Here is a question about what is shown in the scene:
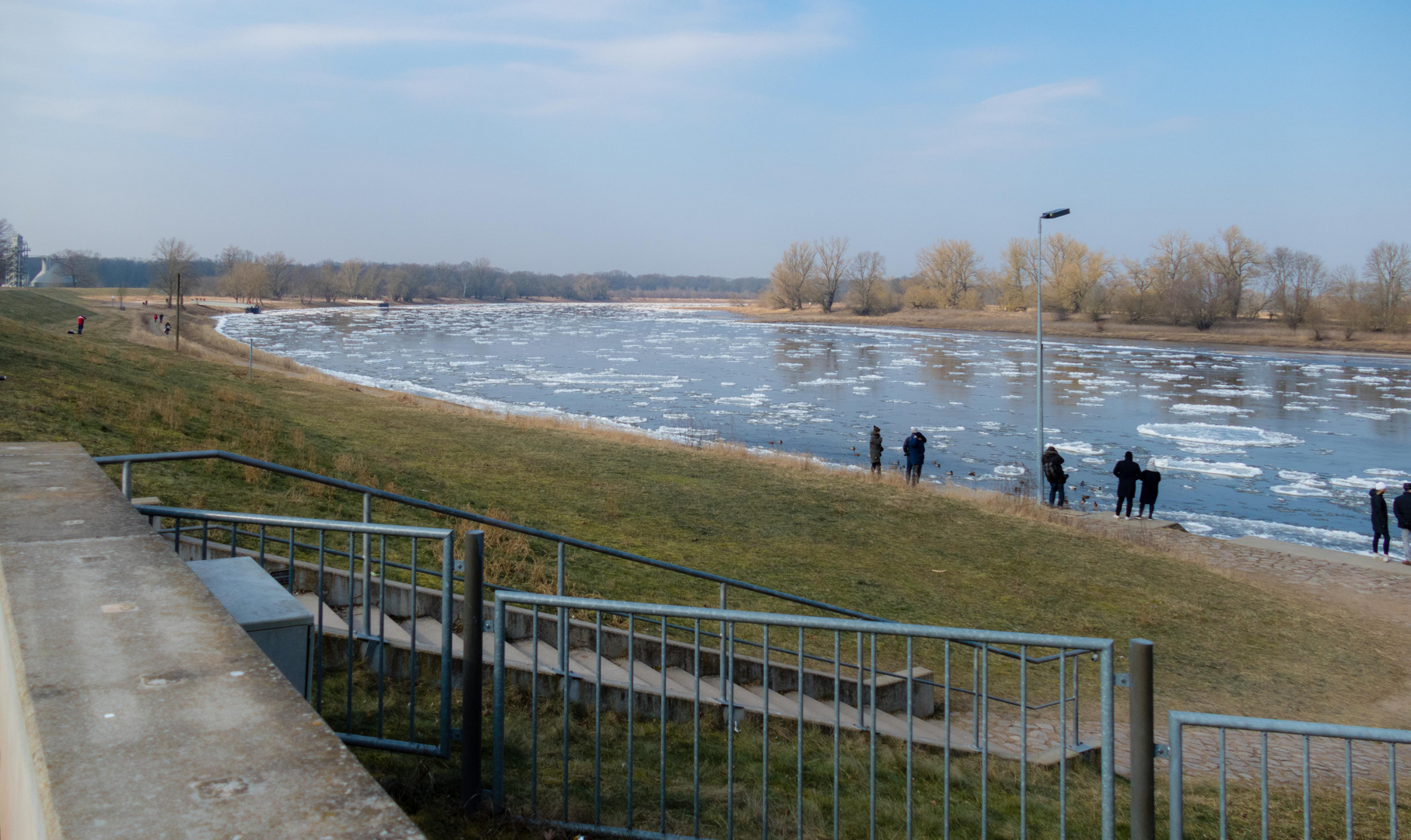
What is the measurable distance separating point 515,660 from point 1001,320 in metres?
118

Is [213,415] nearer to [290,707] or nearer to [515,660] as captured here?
[515,660]

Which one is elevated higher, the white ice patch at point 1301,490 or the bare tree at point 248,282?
the bare tree at point 248,282

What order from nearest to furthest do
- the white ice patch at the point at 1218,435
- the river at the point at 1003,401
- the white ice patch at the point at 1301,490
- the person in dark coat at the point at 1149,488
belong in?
the person in dark coat at the point at 1149,488 < the white ice patch at the point at 1301,490 < the river at the point at 1003,401 < the white ice patch at the point at 1218,435

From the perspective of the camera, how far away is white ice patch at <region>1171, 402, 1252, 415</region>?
4106cm

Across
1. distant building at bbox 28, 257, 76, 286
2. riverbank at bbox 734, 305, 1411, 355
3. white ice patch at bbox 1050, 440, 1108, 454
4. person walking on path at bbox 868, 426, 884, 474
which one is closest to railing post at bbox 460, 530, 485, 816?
person walking on path at bbox 868, 426, 884, 474

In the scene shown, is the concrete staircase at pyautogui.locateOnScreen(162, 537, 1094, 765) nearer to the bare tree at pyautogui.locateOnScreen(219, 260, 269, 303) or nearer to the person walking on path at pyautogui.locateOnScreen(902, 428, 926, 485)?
the person walking on path at pyautogui.locateOnScreen(902, 428, 926, 485)

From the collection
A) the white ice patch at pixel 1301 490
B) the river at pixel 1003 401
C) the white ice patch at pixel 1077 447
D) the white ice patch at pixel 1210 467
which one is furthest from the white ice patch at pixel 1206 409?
the white ice patch at pixel 1301 490

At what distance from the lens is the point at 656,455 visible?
21969mm

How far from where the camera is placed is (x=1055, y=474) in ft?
72.4

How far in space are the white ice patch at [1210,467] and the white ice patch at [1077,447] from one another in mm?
1832

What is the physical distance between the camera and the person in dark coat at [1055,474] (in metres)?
22.0

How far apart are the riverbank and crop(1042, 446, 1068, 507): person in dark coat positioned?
6832 centimetres

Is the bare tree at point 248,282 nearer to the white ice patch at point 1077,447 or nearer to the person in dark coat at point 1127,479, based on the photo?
the white ice patch at point 1077,447

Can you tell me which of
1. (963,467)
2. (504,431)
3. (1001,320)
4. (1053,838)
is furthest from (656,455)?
(1001,320)
